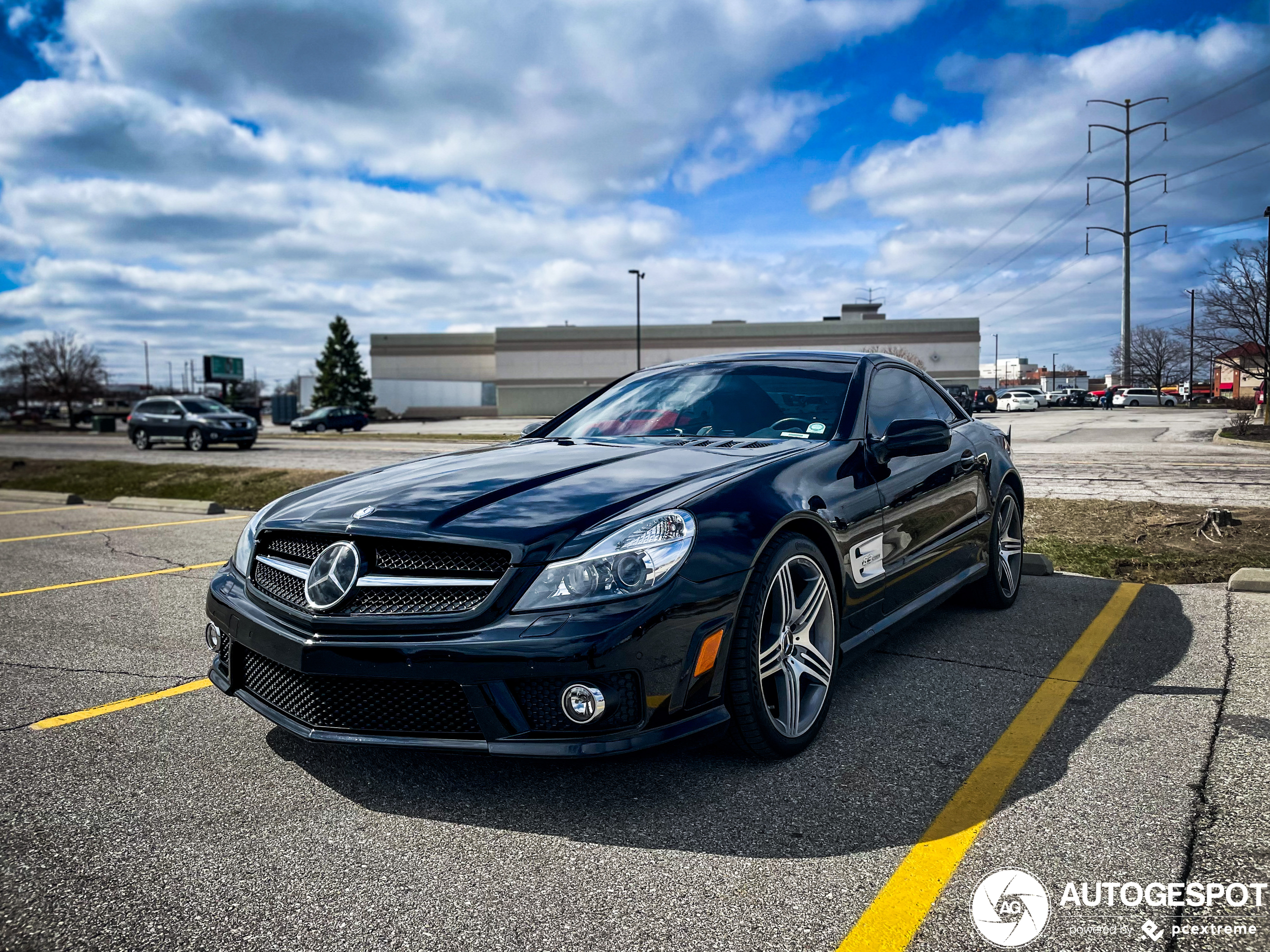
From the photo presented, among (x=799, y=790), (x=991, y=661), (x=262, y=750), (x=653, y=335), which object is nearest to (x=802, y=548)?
(x=799, y=790)

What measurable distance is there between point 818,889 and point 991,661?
91.8 inches

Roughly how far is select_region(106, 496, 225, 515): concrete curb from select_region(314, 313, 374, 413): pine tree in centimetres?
6071

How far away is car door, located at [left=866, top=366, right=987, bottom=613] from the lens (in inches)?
149

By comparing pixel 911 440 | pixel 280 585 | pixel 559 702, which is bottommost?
pixel 559 702

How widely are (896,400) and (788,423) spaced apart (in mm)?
862

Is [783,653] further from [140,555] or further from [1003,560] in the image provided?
[140,555]

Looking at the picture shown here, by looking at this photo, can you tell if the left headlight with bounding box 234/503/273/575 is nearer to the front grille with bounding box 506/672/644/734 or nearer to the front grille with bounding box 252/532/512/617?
the front grille with bounding box 252/532/512/617

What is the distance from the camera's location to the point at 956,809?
2.66 m

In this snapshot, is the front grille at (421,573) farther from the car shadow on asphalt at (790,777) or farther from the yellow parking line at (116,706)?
the yellow parking line at (116,706)

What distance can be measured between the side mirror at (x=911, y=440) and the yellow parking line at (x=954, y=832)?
1.12 meters

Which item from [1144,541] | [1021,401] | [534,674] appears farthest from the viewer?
[1021,401]

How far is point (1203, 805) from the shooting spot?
8.70 ft

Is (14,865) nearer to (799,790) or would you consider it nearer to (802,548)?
(799,790)

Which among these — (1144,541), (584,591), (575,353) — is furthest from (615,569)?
(575,353)
